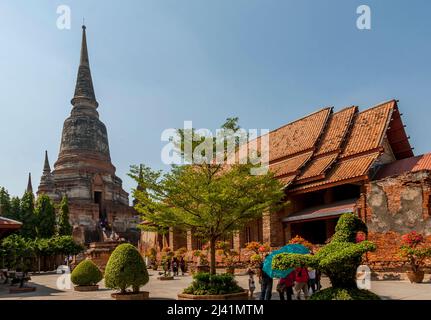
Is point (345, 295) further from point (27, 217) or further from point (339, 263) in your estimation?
point (27, 217)

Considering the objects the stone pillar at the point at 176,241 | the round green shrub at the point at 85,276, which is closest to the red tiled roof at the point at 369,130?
the round green shrub at the point at 85,276

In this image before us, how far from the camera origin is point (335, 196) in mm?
25234

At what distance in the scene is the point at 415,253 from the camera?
1562cm

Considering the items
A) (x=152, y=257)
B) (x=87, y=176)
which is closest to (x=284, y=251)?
(x=152, y=257)

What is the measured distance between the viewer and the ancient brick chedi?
4669 centimetres

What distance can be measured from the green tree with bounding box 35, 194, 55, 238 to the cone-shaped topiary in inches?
1070

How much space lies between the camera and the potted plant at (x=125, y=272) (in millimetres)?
12742

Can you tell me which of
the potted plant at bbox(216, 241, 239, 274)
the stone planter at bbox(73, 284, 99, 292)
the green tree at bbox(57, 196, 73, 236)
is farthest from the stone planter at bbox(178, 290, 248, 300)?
the green tree at bbox(57, 196, 73, 236)

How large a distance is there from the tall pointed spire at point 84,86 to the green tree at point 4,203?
1681 centimetres

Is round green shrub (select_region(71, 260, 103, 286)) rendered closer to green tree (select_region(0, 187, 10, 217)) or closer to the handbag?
the handbag

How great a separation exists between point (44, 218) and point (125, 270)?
28.1m

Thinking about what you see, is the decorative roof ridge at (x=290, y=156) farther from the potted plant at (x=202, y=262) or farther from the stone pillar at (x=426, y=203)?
the stone pillar at (x=426, y=203)

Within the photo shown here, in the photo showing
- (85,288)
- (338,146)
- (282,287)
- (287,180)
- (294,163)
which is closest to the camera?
(282,287)
